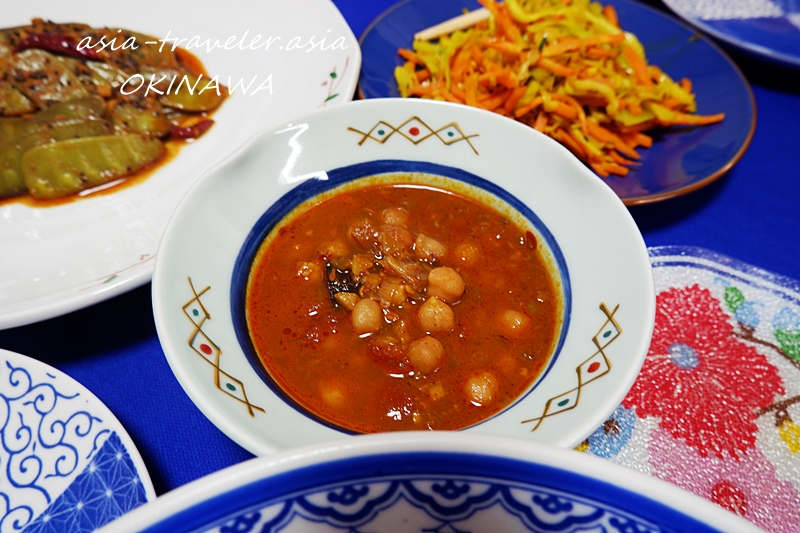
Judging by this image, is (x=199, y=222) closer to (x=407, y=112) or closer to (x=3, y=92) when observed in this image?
(x=407, y=112)

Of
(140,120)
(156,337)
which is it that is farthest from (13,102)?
(156,337)

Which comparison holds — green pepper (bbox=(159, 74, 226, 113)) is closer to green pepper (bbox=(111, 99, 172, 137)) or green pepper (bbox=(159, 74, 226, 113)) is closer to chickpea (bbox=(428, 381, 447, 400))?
green pepper (bbox=(111, 99, 172, 137))

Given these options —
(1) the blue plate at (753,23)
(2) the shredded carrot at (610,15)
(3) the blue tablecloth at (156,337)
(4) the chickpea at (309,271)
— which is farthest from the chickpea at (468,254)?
(1) the blue plate at (753,23)

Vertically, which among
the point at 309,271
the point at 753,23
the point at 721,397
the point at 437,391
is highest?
the point at 753,23

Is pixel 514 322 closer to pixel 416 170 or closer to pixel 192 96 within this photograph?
pixel 416 170

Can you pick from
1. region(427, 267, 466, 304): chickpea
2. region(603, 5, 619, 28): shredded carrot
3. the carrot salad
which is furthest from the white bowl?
region(603, 5, 619, 28): shredded carrot

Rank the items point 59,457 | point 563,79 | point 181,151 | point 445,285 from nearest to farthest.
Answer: point 59,457 → point 445,285 → point 181,151 → point 563,79
